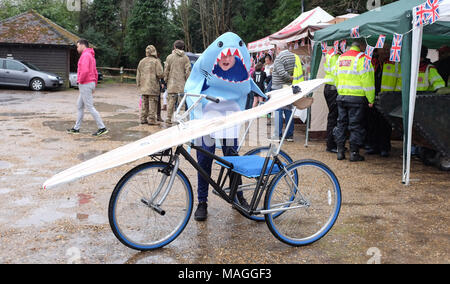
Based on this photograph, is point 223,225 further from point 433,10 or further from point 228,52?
point 433,10

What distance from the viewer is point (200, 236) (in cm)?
415

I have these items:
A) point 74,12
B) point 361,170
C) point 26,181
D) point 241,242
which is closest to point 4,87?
point 26,181

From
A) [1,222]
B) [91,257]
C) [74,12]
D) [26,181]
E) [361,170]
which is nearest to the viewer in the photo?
Answer: [91,257]

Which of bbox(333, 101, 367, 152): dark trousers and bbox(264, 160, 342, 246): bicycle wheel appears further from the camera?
bbox(333, 101, 367, 152): dark trousers

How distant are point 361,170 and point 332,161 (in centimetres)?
72

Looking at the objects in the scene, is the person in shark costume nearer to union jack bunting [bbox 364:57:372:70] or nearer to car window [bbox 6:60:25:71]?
union jack bunting [bbox 364:57:372:70]

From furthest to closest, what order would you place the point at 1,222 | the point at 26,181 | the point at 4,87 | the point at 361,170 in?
the point at 4,87 → the point at 361,170 → the point at 26,181 → the point at 1,222

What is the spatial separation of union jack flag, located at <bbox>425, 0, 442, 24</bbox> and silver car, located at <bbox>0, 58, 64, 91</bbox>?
2100 centimetres

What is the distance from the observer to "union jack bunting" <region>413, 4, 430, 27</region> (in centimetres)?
577

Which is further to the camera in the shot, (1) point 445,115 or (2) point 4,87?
(2) point 4,87

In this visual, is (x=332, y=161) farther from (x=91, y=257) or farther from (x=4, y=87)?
(x=4, y=87)

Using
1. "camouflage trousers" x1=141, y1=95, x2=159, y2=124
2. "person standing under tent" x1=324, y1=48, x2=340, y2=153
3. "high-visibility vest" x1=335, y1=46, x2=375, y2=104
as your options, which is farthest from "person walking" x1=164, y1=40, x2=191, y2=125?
"high-visibility vest" x1=335, y1=46, x2=375, y2=104

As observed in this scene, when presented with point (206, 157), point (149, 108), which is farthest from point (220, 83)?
point (149, 108)

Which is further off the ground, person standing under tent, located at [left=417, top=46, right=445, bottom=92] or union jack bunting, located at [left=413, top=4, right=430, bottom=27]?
union jack bunting, located at [left=413, top=4, right=430, bottom=27]
